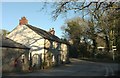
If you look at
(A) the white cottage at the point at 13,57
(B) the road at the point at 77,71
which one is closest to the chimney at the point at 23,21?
(A) the white cottage at the point at 13,57

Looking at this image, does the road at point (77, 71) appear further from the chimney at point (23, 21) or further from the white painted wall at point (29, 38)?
the chimney at point (23, 21)

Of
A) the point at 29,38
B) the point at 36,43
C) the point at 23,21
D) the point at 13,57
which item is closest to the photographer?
the point at 13,57

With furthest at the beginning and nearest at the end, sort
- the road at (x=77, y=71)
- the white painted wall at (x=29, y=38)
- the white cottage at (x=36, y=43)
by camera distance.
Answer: the white painted wall at (x=29, y=38) < the white cottage at (x=36, y=43) < the road at (x=77, y=71)

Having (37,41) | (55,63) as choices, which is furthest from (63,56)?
(37,41)

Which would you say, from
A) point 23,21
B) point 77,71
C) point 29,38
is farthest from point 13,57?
point 23,21

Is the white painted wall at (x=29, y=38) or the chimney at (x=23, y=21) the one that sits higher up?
the chimney at (x=23, y=21)

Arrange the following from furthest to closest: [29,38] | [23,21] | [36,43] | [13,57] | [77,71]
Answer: [23,21], [29,38], [36,43], [13,57], [77,71]

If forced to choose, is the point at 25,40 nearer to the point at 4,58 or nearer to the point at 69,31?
the point at 4,58

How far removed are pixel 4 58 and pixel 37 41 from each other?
1605 cm

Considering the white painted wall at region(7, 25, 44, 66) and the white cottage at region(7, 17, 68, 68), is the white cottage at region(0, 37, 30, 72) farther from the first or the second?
the white painted wall at region(7, 25, 44, 66)

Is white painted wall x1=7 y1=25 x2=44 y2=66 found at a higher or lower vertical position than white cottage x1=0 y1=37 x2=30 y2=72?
higher

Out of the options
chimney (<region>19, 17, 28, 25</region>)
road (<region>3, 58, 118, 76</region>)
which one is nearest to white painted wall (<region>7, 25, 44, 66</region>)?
chimney (<region>19, 17, 28, 25</region>)

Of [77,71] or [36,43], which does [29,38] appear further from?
[77,71]

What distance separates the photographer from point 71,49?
82625 mm
